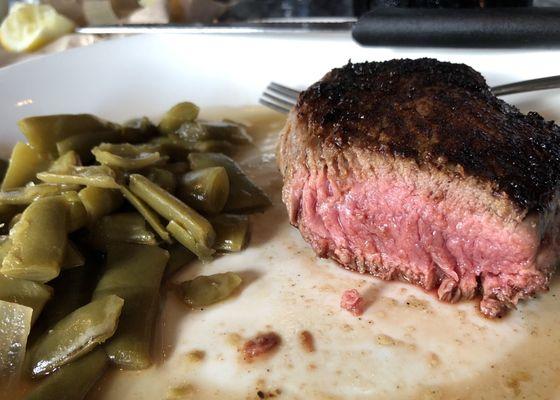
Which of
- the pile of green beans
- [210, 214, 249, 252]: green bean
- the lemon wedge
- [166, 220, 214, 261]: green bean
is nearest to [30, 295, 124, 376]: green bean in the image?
the pile of green beans

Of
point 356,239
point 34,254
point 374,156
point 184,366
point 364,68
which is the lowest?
point 184,366

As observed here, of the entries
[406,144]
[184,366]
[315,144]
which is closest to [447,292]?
[406,144]

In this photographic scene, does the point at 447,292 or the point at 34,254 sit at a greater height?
the point at 34,254

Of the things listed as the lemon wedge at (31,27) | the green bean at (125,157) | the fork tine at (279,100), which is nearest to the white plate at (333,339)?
the fork tine at (279,100)

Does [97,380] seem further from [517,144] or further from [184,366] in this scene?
[517,144]

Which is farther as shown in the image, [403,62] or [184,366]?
[403,62]
